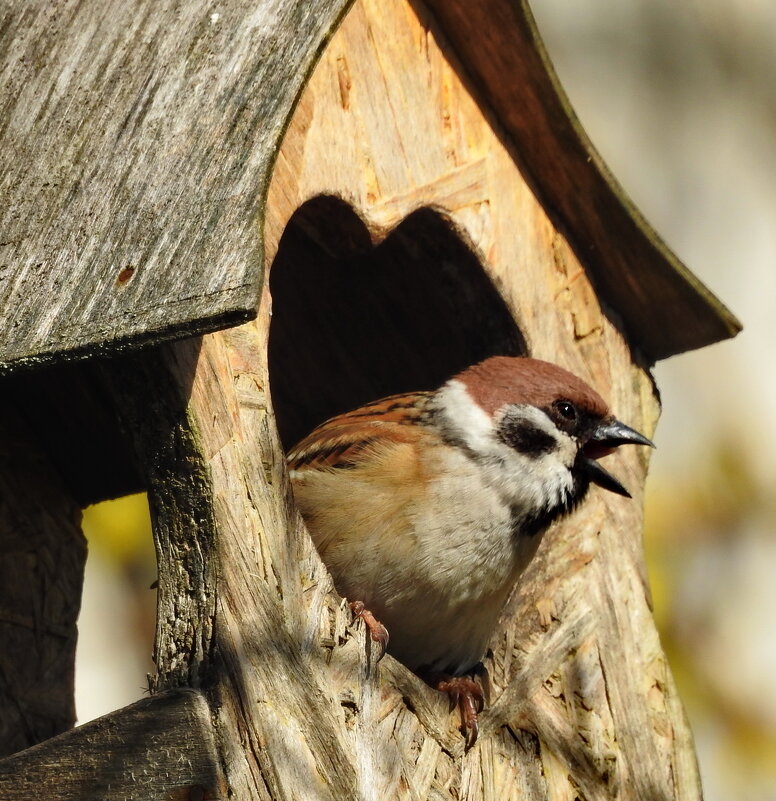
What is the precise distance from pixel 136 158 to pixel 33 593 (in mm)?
1474

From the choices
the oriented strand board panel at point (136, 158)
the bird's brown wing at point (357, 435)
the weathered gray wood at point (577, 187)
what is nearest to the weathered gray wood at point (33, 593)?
the bird's brown wing at point (357, 435)

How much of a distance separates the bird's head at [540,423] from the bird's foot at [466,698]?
0.44 metres

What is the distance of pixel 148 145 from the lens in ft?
7.83

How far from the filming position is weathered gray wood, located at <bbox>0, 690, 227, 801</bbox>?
82.0 inches

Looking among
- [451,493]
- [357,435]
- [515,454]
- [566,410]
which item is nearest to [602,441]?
[566,410]

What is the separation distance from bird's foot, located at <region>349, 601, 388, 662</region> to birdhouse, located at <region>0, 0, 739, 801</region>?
5 centimetres

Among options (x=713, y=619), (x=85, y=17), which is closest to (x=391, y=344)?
(x=85, y=17)

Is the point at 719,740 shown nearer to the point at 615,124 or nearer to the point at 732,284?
the point at 732,284

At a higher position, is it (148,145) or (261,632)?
(148,145)

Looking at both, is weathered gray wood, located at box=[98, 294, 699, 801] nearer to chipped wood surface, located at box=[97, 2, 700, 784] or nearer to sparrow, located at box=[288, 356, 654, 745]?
chipped wood surface, located at box=[97, 2, 700, 784]

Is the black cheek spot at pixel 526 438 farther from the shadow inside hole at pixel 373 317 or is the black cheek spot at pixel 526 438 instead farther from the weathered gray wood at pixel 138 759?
the weathered gray wood at pixel 138 759

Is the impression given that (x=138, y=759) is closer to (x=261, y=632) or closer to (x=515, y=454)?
(x=261, y=632)

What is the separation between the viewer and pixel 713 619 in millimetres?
5258

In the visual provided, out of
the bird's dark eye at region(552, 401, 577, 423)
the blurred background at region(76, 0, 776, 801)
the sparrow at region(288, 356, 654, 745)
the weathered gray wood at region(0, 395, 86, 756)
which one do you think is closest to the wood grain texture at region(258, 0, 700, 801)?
the sparrow at region(288, 356, 654, 745)
